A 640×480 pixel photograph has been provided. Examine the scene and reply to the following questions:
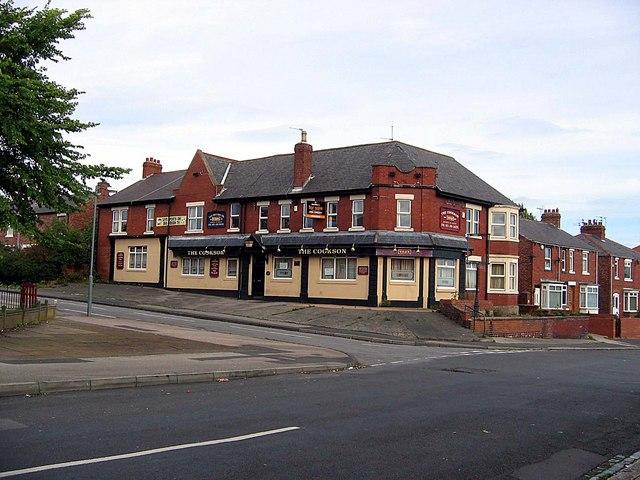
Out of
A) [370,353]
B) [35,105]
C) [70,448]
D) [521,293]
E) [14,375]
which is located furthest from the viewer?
[521,293]

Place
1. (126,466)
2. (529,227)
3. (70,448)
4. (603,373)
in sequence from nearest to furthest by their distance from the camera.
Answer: (126,466)
(70,448)
(603,373)
(529,227)

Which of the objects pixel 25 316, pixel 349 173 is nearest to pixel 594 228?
pixel 349 173

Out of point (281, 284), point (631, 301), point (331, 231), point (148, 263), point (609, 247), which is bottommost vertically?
point (631, 301)

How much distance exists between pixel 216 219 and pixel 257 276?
16.2 ft

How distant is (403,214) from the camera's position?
3747cm

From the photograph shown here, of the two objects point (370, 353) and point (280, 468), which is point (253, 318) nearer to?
point (370, 353)

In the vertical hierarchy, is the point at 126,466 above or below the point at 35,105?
below

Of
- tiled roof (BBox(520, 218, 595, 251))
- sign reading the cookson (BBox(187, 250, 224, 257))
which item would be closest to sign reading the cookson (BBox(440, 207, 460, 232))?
tiled roof (BBox(520, 218, 595, 251))

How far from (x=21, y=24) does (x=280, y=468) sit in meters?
14.2

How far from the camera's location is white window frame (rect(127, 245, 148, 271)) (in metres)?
47.8

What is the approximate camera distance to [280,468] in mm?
7270

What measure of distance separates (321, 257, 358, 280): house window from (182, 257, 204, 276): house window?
30.5ft

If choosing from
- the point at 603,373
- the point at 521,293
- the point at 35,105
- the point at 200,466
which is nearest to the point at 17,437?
the point at 200,466

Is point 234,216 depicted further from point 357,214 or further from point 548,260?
point 548,260
